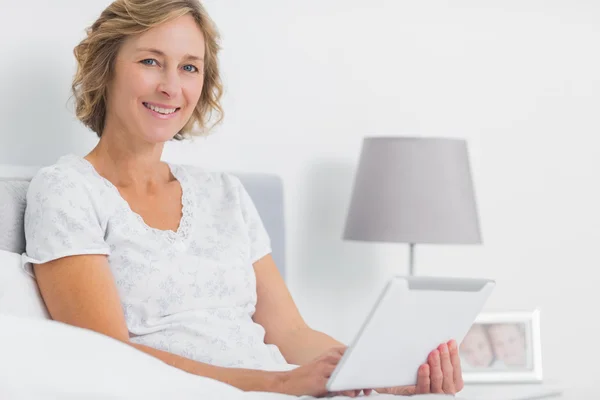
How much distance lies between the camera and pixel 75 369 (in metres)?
1.04

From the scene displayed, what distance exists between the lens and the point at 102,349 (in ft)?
3.52

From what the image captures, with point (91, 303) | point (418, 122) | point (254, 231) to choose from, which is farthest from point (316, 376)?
point (418, 122)

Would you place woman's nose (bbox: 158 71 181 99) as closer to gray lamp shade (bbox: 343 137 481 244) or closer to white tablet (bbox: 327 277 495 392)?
white tablet (bbox: 327 277 495 392)

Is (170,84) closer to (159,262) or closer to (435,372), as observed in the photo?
(159,262)

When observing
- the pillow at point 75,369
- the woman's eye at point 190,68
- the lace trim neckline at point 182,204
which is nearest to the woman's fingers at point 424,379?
the pillow at point 75,369

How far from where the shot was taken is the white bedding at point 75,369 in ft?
3.34

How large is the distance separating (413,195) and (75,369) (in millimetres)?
1620

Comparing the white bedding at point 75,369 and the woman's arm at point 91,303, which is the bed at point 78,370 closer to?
the white bedding at point 75,369

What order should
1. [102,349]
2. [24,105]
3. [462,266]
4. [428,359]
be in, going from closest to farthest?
[102,349]
[428,359]
[24,105]
[462,266]

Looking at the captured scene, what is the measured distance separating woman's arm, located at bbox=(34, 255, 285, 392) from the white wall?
22.5 inches

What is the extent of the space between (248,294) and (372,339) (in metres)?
0.59

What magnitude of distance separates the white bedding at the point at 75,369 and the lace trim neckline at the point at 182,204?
0.63 metres

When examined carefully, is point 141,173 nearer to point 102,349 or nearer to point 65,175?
point 65,175

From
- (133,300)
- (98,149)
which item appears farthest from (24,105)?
(133,300)
